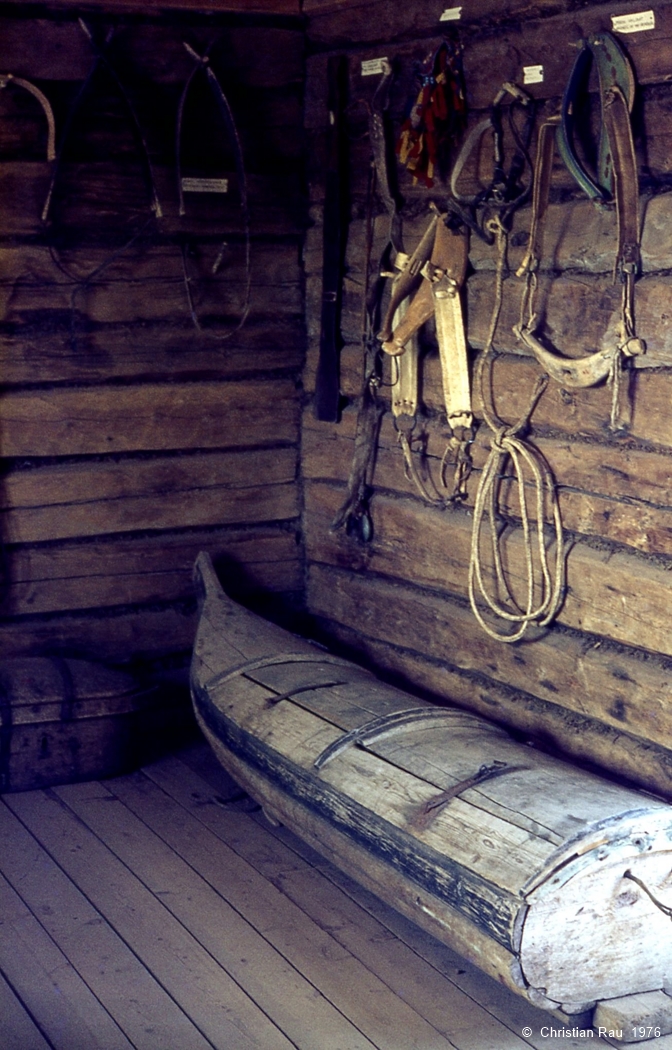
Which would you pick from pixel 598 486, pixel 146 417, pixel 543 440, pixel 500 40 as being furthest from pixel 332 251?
pixel 598 486

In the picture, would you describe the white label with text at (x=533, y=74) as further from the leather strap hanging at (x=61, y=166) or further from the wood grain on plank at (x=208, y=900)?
the wood grain on plank at (x=208, y=900)

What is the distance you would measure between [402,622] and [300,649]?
400 mm

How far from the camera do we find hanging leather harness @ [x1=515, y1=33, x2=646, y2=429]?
2.85m

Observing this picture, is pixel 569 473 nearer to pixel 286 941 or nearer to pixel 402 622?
pixel 402 622

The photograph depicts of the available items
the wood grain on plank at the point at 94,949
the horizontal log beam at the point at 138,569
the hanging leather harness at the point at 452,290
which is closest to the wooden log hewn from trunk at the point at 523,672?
the horizontal log beam at the point at 138,569

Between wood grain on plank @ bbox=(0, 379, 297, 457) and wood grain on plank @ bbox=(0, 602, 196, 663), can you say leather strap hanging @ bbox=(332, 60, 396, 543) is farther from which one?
wood grain on plank @ bbox=(0, 602, 196, 663)

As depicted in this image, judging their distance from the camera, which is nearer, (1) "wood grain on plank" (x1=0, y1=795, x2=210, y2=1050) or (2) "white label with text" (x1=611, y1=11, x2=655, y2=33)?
(1) "wood grain on plank" (x1=0, y1=795, x2=210, y2=1050)

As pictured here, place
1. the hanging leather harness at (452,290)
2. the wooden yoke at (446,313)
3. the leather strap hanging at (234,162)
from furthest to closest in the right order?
1. the leather strap hanging at (234,162)
2. the wooden yoke at (446,313)
3. the hanging leather harness at (452,290)

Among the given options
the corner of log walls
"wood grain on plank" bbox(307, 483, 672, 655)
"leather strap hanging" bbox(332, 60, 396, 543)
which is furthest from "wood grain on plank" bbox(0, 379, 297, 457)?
"leather strap hanging" bbox(332, 60, 396, 543)

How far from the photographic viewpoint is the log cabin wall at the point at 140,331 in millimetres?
3875

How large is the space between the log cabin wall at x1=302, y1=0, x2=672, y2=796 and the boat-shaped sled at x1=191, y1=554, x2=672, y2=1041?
298 mm

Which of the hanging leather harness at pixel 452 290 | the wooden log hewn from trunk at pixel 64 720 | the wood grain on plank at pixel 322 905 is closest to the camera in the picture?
the wood grain on plank at pixel 322 905

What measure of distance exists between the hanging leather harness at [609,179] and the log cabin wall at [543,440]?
0.04 metres

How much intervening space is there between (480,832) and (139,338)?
86.0 inches
